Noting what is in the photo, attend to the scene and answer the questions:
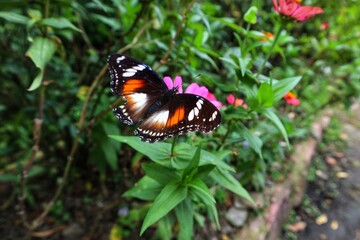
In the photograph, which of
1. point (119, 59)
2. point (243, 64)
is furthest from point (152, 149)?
point (243, 64)

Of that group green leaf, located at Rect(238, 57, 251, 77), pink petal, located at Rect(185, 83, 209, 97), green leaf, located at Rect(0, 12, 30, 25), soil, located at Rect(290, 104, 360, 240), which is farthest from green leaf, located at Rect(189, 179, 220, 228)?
soil, located at Rect(290, 104, 360, 240)

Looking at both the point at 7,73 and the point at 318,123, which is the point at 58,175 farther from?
the point at 318,123

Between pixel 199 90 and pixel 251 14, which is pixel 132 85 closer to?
pixel 199 90

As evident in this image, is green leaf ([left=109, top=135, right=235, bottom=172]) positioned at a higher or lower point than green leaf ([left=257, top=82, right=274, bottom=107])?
lower

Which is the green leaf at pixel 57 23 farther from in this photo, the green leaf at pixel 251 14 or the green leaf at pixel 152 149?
the green leaf at pixel 251 14

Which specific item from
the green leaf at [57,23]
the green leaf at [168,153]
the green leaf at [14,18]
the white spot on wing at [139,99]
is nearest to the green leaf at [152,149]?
the green leaf at [168,153]

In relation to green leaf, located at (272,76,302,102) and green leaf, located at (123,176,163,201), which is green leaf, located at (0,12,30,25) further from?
green leaf, located at (272,76,302,102)
